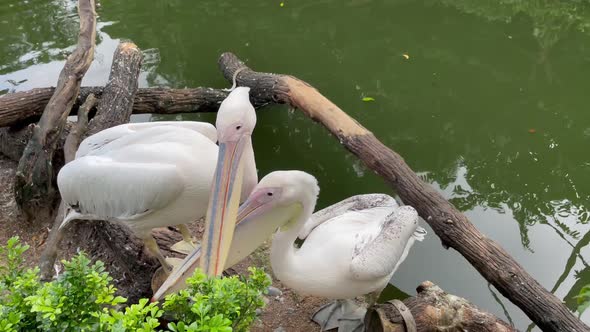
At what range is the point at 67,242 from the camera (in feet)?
11.8

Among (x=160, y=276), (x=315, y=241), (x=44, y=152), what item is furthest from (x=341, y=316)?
(x=44, y=152)

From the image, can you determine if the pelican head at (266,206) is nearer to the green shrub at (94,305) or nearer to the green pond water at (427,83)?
the green shrub at (94,305)

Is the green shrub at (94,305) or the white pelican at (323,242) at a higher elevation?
the green shrub at (94,305)

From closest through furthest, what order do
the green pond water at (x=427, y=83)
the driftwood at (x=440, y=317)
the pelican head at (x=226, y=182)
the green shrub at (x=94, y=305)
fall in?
1. the green shrub at (x=94, y=305)
2. the pelican head at (x=226, y=182)
3. the driftwood at (x=440, y=317)
4. the green pond water at (x=427, y=83)

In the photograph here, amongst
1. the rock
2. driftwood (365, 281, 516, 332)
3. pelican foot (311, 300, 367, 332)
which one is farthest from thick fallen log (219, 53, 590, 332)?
the rock

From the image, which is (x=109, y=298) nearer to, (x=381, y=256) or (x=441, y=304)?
(x=381, y=256)

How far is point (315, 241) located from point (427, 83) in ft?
11.3

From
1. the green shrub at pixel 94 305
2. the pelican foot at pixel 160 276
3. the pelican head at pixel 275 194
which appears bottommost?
the pelican foot at pixel 160 276

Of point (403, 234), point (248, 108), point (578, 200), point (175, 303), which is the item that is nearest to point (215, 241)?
point (248, 108)

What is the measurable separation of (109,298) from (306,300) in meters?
2.08

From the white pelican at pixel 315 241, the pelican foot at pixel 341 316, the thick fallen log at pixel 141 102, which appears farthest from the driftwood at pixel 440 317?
the thick fallen log at pixel 141 102

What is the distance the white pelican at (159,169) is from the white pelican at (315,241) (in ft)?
0.61

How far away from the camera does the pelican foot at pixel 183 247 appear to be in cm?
309

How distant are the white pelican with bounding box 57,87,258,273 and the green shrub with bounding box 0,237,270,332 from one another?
35.1 inches
